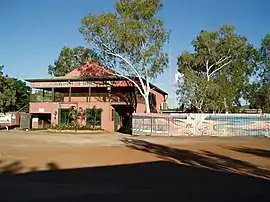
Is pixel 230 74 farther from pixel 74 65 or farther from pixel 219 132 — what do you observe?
pixel 74 65

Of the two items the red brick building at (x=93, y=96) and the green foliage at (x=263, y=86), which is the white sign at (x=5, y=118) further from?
the green foliage at (x=263, y=86)

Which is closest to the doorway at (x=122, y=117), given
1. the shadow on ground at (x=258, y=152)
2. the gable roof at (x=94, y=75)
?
the gable roof at (x=94, y=75)

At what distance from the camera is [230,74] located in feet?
180

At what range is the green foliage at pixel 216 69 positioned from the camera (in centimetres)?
4778

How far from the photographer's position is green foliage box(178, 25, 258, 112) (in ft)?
157

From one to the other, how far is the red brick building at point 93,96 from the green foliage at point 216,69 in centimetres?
558

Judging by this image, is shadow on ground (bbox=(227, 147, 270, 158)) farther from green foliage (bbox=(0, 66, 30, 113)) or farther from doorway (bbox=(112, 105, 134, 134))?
green foliage (bbox=(0, 66, 30, 113))

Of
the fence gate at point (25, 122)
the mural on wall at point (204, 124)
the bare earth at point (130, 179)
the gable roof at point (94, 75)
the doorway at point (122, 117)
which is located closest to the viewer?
the bare earth at point (130, 179)

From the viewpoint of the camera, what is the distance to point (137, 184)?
34.7 feet

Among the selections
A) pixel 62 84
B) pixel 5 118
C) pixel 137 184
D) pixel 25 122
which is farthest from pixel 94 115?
pixel 137 184

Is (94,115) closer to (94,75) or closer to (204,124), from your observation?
(94,75)

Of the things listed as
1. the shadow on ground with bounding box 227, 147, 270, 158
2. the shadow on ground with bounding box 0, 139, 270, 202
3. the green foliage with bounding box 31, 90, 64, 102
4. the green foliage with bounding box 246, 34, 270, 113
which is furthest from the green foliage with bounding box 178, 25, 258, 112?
the shadow on ground with bounding box 0, 139, 270, 202

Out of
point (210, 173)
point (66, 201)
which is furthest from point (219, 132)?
point (66, 201)

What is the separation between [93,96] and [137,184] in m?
39.8
